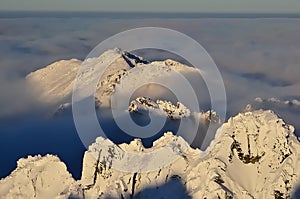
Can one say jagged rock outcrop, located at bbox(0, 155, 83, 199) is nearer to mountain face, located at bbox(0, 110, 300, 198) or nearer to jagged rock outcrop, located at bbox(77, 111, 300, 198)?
mountain face, located at bbox(0, 110, 300, 198)

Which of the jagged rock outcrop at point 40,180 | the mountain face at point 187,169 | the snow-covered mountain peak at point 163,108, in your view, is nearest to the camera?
the mountain face at point 187,169

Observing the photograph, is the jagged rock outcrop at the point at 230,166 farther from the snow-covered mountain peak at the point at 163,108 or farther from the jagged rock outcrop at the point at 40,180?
the snow-covered mountain peak at the point at 163,108

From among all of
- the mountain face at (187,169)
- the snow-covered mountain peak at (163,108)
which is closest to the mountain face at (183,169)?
the mountain face at (187,169)

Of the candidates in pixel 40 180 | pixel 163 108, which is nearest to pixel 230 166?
pixel 40 180

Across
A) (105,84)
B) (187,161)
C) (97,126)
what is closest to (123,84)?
(105,84)

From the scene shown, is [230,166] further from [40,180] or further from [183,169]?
[40,180]

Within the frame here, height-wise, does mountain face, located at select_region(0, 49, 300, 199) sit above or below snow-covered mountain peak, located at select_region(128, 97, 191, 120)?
below

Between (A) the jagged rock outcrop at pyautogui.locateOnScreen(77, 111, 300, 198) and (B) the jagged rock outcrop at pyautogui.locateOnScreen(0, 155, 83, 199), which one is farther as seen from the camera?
(B) the jagged rock outcrop at pyautogui.locateOnScreen(0, 155, 83, 199)

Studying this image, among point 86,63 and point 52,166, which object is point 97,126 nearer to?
point 52,166

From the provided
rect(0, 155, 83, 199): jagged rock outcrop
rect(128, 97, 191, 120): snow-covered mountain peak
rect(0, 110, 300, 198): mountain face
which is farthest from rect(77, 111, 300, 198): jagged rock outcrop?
rect(128, 97, 191, 120): snow-covered mountain peak
